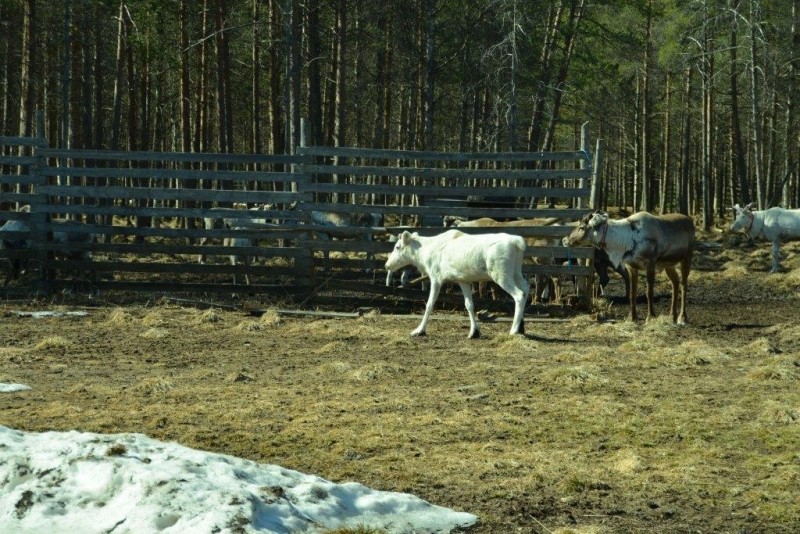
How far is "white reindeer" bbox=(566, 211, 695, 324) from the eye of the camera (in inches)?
599

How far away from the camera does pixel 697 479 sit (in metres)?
6.45

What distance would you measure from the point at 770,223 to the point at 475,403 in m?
20.5

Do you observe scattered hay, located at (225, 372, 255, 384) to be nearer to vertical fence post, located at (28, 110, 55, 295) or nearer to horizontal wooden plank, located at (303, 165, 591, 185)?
horizontal wooden plank, located at (303, 165, 591, 185)

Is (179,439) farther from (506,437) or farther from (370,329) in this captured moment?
(370,329)

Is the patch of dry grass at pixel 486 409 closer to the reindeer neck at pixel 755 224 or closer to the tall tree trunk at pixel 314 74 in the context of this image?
the reindeer neck at pixel 755 224

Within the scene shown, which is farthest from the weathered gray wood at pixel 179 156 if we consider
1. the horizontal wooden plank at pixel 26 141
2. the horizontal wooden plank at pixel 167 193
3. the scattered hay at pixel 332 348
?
the scattered hay at pixel 332 348

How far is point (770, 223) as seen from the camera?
88.8ft

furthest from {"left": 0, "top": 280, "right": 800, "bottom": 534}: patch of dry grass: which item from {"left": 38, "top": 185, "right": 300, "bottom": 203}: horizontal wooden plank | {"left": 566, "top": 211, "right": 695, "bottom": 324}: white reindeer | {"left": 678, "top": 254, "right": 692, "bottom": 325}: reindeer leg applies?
{"left": 38, "top": 185, "right": 300, "bottom": 203}: horizontal wooden plank

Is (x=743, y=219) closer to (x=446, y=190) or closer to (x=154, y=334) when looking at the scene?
(x=446, y=190)

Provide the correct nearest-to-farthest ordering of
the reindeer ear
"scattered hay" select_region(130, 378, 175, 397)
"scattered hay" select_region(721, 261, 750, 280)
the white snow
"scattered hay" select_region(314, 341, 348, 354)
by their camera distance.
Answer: the white snow
"scattered hay" select_region(130, 378, 175, 397)
"scattered hay" select_region(314, 341, 348, 354)
the reindeer ear
"scattered hay" select_region(721, 261, 750, 280)

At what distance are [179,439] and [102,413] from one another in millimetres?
1101

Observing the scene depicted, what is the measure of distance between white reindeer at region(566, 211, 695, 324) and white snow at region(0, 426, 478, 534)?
9.98 m

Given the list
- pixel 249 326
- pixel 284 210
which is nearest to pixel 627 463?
pixel 249 326

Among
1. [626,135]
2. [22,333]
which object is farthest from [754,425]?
[626,135]
